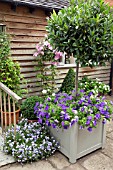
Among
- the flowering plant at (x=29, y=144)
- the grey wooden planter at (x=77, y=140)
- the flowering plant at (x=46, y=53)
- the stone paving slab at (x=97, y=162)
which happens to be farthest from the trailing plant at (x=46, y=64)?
the stone paving slab at (x=97, y=162)

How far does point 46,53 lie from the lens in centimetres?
438

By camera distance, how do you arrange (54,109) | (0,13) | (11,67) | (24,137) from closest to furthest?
(54,109) → (24,137) → (11,67) → (0,13)

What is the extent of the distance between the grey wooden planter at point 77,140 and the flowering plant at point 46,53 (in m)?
2.03

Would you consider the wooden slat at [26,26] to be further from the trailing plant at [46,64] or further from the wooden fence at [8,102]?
the wooden fence at [8,102]

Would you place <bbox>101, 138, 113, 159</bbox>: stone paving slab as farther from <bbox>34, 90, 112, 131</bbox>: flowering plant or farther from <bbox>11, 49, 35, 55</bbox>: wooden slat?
<bbox>11, 49, 35, 55</bbox>: wooden slat

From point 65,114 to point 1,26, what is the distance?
2.67 metres

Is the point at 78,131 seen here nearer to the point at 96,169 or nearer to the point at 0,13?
the point at 96,169

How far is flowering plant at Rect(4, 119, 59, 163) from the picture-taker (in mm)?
2582

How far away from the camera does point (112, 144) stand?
3148 mm

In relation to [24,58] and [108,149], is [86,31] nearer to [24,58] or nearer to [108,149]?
[108,149]

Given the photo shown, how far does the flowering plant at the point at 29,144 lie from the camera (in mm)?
2582

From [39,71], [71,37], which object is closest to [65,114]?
[71,37]

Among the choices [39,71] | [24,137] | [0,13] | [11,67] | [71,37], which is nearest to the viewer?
[71,37]

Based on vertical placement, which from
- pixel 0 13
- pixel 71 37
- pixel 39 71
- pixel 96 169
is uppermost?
pixel 0 13
